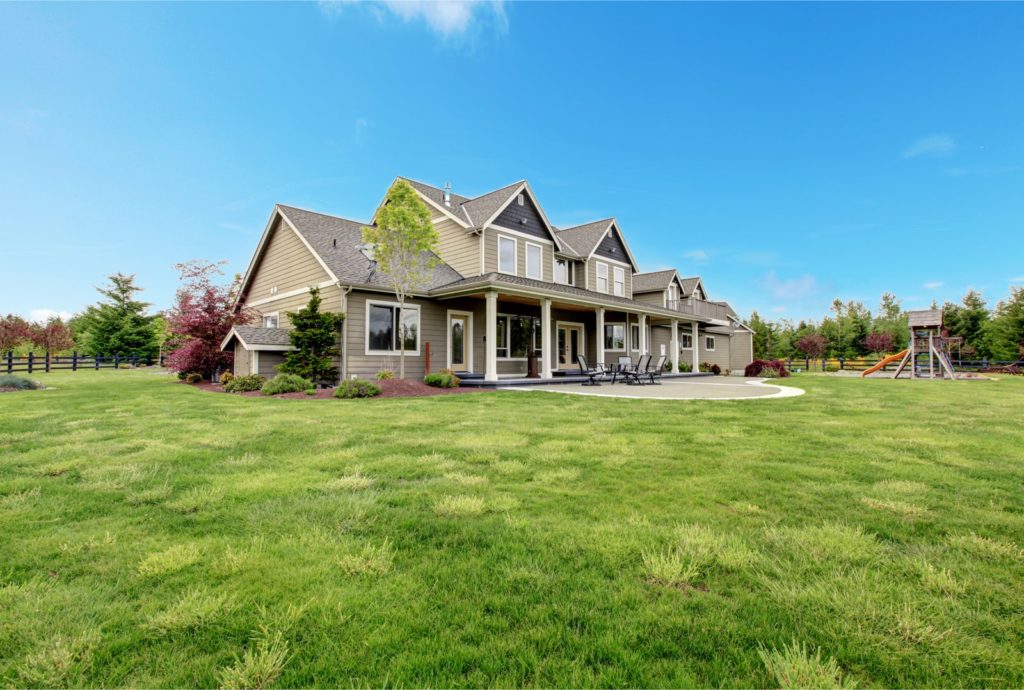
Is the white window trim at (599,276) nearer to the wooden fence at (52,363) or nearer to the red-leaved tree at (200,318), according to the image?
the red-leaved tree at (200,318)

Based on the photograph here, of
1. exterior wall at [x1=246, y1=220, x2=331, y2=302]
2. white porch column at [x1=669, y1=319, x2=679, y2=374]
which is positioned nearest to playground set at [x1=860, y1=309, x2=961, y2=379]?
white porch column at [x1=669, y1=319, x2=679, y2=374]

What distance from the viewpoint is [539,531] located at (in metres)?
2.79

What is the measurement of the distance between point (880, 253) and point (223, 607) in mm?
46737

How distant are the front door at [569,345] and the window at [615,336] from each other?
1878 millimetres

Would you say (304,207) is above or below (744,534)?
above

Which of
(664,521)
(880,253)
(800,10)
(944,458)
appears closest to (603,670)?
(664,521)

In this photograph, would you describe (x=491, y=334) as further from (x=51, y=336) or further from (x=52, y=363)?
(x=51, y=336)

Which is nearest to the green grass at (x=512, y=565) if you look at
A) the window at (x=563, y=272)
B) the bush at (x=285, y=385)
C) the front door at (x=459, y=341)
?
the bush at (x=285, y=385)

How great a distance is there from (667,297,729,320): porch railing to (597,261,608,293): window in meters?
6.47

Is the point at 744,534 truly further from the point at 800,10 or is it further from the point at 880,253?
the point at 880,253

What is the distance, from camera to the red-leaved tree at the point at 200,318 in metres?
16.7

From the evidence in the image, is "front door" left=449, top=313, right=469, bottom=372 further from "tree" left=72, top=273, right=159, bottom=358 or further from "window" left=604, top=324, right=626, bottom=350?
"tree" left=72, top=273, right=159, bottom=358

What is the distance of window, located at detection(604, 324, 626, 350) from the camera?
23.3 m

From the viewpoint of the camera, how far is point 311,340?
1368 cm
